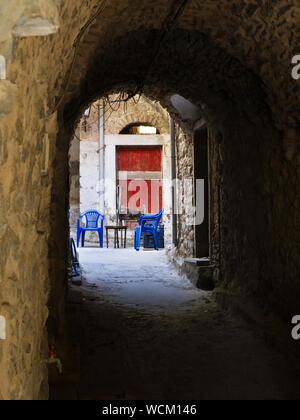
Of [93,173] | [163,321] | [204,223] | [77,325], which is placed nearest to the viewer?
[77,325]

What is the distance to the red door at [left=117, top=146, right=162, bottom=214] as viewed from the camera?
1185 centimetres

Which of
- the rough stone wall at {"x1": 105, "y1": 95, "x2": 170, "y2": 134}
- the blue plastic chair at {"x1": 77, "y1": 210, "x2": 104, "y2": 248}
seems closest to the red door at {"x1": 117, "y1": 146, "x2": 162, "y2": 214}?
the rough stone wall at {"x1": 105, "y1": 95, "x2": 170, "y2": 134}

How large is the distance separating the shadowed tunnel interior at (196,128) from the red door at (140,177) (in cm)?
587

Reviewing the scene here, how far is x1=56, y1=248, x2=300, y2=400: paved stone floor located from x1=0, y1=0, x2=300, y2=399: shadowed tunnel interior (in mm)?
43

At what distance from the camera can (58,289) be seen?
10.8ft

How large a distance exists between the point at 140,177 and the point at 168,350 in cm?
884

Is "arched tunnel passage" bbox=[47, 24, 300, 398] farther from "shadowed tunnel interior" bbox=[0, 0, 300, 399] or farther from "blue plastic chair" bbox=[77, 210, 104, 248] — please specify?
"blue plastic chair" bbox=[77, 210, 104, 248]

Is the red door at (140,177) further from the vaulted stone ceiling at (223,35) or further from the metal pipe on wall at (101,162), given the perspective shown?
the vaulted stone ceiling at (223,35)

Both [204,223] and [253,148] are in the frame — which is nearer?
[253,148]

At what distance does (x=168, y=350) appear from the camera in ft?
11.0

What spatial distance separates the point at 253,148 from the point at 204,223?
7.45 ft

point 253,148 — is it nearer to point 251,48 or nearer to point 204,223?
point 251,48

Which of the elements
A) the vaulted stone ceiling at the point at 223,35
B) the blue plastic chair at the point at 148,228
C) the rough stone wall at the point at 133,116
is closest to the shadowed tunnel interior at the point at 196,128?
the vaulted stone ceiling at the point at 223,35
